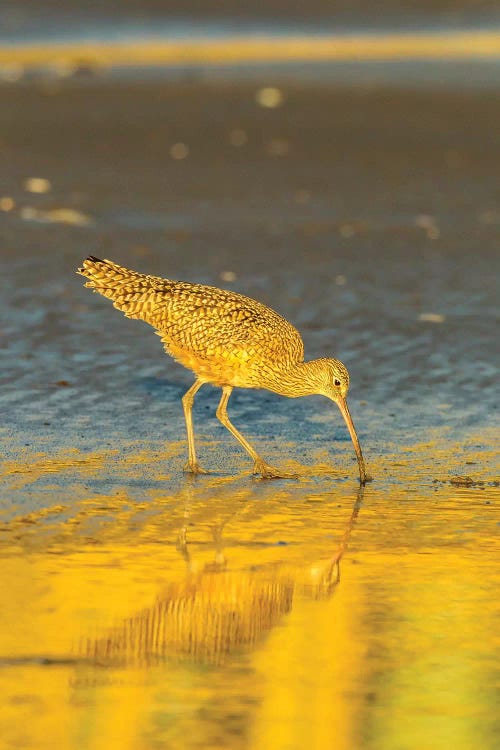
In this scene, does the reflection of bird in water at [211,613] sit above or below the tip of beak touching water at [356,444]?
below

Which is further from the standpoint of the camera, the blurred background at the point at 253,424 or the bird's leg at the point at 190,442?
the bird's leg at the point at 190,442

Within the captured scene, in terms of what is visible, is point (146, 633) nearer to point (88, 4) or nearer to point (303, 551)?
point (303, 551)

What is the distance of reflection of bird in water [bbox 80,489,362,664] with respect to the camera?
218 inches

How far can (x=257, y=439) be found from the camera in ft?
30.0

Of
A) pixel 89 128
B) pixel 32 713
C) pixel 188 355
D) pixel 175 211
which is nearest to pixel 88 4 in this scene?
pixel 89 128

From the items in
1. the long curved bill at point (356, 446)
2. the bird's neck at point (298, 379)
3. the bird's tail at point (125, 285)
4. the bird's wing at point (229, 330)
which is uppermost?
the bird's tail at point (125, 285)

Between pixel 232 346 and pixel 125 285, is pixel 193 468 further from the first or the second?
pixel 125 285

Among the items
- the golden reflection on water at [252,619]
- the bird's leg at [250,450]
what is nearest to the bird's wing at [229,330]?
the bird's leg at [250,450]

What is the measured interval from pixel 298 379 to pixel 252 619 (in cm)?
311

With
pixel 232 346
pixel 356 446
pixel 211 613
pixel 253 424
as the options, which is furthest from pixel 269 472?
pixel 211 613

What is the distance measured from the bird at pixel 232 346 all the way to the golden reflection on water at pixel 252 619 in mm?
964

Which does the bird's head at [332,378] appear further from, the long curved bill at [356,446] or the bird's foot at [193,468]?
the bird's foot at [193,468]

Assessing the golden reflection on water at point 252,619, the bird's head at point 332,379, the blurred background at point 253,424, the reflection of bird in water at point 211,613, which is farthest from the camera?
the bird's head at point 332,379

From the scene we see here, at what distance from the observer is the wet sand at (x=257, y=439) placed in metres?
5.25
